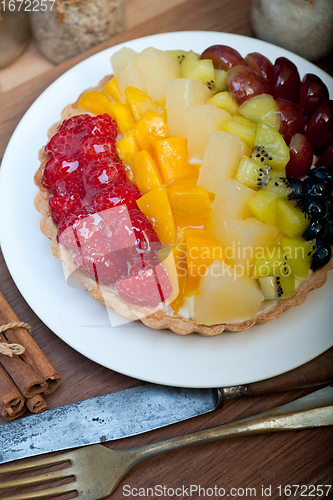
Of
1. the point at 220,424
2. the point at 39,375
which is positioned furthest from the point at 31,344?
the point at 220,424

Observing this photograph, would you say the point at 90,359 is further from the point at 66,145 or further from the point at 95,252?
the point at 66,145

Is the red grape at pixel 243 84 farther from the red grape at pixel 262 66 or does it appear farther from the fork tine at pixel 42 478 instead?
the fork tine at pixel 42 478

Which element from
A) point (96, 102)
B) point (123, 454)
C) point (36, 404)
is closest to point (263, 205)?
point (96, 102)

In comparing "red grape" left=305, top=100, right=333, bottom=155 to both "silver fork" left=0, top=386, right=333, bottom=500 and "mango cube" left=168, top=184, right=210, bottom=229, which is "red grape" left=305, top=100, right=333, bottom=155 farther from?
"silver fork" left=0, top=386, right=333, bottom=500

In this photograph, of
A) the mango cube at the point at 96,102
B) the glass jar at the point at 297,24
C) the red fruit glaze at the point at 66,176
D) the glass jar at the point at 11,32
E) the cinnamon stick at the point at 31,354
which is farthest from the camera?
the glass jar at the point at 11,32

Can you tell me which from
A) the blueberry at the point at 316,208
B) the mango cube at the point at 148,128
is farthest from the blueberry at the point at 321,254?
the mango cube at the point at 148,128

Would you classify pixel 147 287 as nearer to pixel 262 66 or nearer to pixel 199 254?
pixel 199 254

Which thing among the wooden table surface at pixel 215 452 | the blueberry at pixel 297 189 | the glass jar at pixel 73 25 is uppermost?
the glass jar at pixel 73 25
